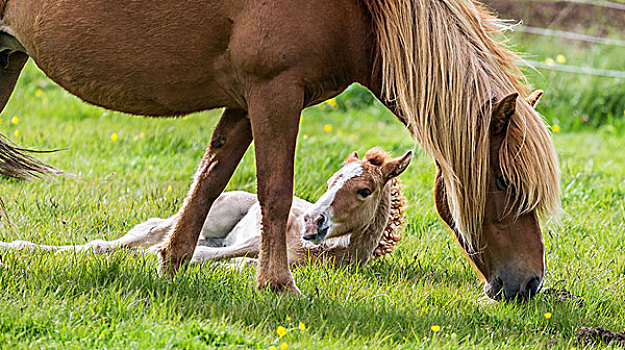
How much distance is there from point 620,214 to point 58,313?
429 centimetres

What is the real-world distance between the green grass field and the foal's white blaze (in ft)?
1.01

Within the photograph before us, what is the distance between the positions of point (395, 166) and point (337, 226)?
1.59ft

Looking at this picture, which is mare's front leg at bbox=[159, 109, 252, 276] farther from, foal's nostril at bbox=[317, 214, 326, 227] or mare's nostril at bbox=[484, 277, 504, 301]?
mare's nostril at bbox=[484, 277, 504, 301]

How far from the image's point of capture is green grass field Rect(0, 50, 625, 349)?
3286 mm

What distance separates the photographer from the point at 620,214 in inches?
236

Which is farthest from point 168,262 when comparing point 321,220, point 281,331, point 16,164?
point 281,331

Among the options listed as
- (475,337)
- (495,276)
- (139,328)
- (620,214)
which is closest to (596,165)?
(620,214)

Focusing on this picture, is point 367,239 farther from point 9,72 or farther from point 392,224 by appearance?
point 9,72

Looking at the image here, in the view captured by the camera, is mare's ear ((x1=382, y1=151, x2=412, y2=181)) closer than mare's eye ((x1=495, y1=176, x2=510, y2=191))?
No

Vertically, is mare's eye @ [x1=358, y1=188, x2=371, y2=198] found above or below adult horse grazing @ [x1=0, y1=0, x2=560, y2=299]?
below

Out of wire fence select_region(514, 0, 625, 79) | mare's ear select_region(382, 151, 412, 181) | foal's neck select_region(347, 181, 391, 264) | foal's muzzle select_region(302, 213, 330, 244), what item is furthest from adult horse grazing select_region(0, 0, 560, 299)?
wire fence select_region(514, 0, 625, 79)

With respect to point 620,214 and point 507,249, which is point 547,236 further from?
point 507,249

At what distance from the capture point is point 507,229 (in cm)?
396

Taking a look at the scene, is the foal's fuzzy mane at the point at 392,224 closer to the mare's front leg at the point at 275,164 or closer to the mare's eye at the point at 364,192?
the mare's eye at the point at 364,192
